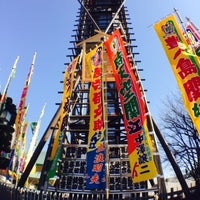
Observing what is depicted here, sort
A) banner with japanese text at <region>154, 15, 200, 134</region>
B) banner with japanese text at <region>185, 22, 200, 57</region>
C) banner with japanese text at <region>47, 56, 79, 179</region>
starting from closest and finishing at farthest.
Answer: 1. banner with japanese text at <region>154, 15, 200, 134</region>
2. banner with japanese text at <region>185, 22, 200, 57</region>
3. banner with japanese text at <region>47, 56, 79, 179</region>

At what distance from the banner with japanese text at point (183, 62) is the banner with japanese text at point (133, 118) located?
1.56 m

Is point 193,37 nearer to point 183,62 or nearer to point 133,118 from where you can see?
point 183,62

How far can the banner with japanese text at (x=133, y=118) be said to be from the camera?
7.59m

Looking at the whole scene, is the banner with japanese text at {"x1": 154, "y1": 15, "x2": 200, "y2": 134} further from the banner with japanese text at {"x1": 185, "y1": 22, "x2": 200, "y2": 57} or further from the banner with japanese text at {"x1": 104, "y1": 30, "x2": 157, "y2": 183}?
the banner with japanese text at {"x1": 104, "y1": 30, "x2": 157, "y2": 183}

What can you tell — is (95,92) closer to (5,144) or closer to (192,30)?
(5,144)

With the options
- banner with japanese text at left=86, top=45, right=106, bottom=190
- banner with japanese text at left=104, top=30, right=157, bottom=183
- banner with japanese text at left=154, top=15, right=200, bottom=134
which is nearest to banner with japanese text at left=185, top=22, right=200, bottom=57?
banner with japanese text at left=154, top=15, right=200, bottom=134

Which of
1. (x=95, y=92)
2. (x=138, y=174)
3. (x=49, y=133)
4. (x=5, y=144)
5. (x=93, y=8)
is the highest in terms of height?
(x=93, y=8)

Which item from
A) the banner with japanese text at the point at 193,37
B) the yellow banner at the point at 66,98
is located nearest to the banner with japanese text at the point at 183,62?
the banner with japanese text at the point at 193,37

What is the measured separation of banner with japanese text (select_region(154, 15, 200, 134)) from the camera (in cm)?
830

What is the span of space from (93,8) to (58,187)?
17388mm

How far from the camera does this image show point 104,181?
8.41 meters

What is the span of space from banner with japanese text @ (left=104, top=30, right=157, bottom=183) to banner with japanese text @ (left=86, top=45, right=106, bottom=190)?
1.00 meters

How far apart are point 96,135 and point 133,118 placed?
5.49ft

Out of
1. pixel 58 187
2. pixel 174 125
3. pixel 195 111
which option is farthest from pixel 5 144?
pixel 174 125
